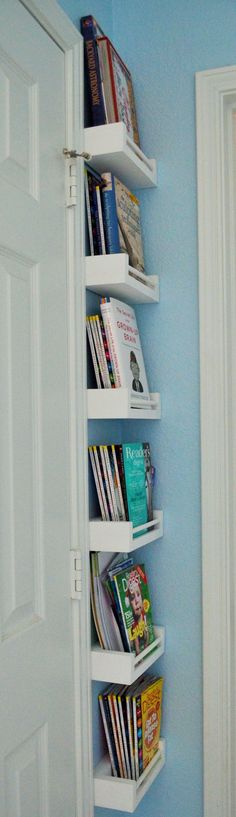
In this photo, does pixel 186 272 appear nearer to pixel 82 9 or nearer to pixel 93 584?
pixel 82 9

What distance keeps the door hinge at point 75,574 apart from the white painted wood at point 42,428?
2cm

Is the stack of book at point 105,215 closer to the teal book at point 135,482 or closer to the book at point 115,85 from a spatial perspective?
the book at point 115,85

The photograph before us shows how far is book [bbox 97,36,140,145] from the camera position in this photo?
5.47ft

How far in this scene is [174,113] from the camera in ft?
6.07

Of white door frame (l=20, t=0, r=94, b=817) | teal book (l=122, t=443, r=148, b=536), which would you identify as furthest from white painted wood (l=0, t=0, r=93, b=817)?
teal book (l=122, t=443, r=148, b=536)

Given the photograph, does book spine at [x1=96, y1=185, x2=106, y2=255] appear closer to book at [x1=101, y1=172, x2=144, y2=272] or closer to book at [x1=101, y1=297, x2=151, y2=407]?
book at [x1=101, y1=172, x2=144, y2=272]

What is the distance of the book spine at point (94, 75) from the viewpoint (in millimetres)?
1643

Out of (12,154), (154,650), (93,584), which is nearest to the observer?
(12,154)

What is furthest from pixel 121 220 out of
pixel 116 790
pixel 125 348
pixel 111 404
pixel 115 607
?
pixel 116 790

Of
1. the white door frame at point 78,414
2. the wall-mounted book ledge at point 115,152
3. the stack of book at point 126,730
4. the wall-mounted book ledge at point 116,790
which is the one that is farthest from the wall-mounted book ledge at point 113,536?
the wall-mounted book ledge at point 115,152

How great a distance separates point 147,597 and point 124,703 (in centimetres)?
25

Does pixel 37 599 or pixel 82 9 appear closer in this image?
pixel 37 599

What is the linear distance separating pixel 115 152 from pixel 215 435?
0.66 meters

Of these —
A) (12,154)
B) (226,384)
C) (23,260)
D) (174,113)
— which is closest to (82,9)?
(174,113)
